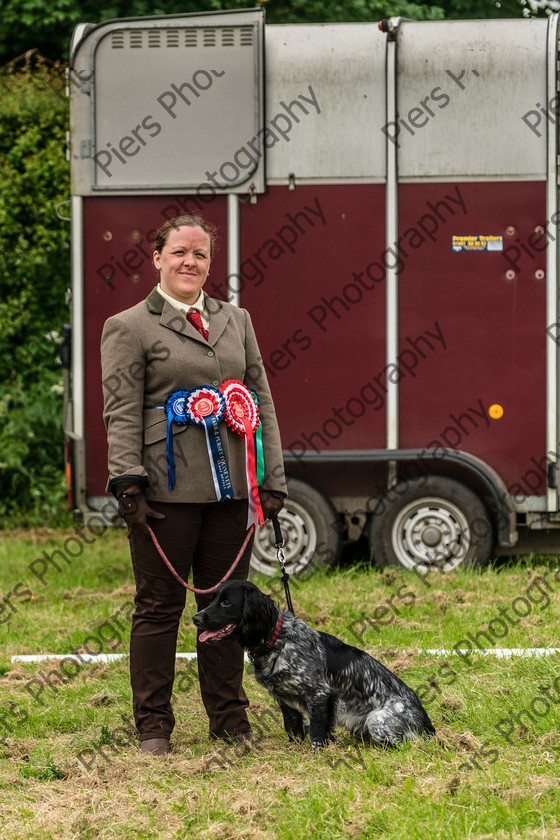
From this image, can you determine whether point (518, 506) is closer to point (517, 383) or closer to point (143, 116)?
point (517, 383)

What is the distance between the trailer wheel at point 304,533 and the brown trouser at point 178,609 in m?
2.77

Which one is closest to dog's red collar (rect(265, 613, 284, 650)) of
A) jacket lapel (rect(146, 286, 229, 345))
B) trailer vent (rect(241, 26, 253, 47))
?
jacket lapel (rect(146, 286, 229, 345))

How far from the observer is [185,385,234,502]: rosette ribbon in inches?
161

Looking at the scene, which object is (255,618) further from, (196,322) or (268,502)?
(196,322)

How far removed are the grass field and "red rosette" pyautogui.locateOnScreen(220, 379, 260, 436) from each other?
4.23 ft

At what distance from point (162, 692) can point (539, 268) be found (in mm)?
4128

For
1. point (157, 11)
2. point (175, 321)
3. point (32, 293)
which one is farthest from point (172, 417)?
point (157, 11)

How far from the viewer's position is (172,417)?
4.09 metres

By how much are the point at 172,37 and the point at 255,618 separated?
4578 millimetres

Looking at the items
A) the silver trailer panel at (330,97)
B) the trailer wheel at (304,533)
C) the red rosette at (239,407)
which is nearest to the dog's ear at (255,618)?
the red rosette at (239,407)

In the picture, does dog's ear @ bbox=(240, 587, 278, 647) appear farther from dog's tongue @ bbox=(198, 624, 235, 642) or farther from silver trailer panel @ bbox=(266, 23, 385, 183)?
silver trailer panel @ bbox=(266, 23, 385, 183)

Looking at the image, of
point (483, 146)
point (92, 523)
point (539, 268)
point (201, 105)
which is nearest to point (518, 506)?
point (539, 268)

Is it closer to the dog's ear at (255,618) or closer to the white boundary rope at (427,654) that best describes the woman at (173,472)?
the dog's ear at (255,618)

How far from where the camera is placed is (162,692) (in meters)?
4.19
